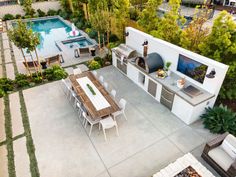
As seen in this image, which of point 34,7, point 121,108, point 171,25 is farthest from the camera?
point 34,7

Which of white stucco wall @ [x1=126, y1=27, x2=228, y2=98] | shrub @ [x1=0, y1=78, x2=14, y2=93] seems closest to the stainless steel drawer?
white stucco wall @ [x1=126, y1=27, x2=228, y2=98]

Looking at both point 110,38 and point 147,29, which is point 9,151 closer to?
point 147,29

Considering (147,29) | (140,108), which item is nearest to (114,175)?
(140,108)

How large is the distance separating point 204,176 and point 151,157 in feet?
6.68

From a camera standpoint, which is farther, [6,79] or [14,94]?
[6,79]

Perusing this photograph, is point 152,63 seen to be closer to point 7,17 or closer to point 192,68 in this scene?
point 192,68

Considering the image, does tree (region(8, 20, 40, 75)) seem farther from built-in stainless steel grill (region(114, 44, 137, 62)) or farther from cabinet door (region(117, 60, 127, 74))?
A: cabinet door (region(117, 60, 127, 74))

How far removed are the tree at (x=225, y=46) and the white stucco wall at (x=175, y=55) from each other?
104 centimetres

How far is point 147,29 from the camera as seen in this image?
12297 millimetres

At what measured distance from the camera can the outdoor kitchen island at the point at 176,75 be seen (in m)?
7.98

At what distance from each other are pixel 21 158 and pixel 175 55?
846cm

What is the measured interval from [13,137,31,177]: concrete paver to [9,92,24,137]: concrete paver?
2.10 feet

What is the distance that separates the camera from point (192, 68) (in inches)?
341

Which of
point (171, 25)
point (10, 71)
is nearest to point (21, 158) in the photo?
point (10, 71)
